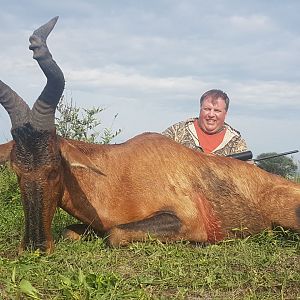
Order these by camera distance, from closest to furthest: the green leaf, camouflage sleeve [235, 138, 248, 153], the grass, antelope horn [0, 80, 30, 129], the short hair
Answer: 1. the green leaf
2. the grass
3. antelope horn [0, 80, 30, 129]
4. the short hair
5. camouflage sleeve [235, 138, 248, 153]

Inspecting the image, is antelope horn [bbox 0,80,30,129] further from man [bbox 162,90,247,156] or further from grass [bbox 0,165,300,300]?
man [bbox 162,90,247,156]

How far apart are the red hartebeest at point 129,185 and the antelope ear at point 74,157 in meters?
0.01

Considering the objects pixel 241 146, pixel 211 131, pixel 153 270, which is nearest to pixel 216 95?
pixel 211 131

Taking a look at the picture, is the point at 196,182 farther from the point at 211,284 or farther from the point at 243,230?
the point at 211,284

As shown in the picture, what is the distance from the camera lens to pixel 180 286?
4621 millimetres

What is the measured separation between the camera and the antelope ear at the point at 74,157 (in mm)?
6039

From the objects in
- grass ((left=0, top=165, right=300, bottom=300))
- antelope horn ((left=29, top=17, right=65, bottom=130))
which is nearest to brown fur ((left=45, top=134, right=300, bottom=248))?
grass ((left=0, top=165, right=300, bottom=300))

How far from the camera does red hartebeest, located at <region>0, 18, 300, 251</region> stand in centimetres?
567

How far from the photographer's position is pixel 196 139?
360 inches

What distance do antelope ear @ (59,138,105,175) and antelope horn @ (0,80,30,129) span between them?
0.46 metres

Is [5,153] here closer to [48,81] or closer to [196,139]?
[48,81]

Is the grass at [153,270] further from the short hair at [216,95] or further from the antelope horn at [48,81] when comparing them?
the short hair at [216,95]

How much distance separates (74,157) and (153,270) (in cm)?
160

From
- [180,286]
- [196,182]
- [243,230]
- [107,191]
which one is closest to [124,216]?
[107,191]
